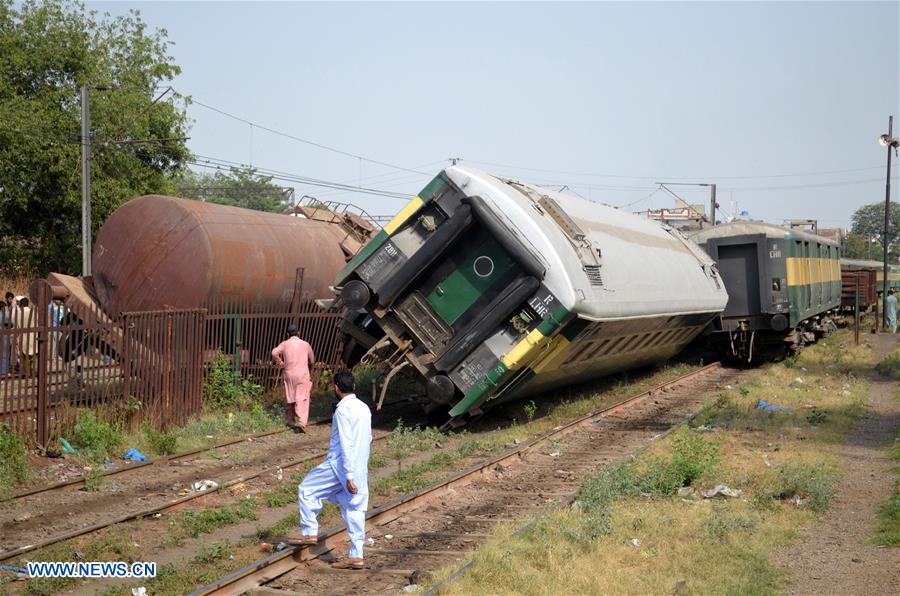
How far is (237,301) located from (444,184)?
4.89m

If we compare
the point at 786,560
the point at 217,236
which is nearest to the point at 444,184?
the point at 217,236

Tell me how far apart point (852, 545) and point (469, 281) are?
644 centimetres

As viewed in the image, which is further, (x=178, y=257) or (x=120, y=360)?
(x=178, y=257)

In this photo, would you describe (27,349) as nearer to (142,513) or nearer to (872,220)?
(142,513)

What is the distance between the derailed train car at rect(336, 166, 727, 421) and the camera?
12555 millimetres

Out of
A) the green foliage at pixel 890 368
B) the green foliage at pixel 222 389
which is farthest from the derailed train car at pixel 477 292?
the green foliage at pixel 890 368

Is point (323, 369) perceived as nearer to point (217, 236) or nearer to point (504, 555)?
point (217, 236)

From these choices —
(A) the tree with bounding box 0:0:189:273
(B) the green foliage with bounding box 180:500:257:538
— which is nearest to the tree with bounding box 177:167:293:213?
(A) the tree with bounding box 0:0:189:273

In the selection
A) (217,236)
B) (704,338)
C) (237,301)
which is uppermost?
(217,236)

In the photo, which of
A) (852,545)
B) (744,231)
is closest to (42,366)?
(852,545)

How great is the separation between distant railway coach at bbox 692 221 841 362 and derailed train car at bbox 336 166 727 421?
29.3ft

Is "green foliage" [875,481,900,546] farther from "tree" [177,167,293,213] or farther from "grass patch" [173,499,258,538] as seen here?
"tree" [177,167,293,213]

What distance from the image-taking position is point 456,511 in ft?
30.8

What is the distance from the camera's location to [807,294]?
80.2 ft
